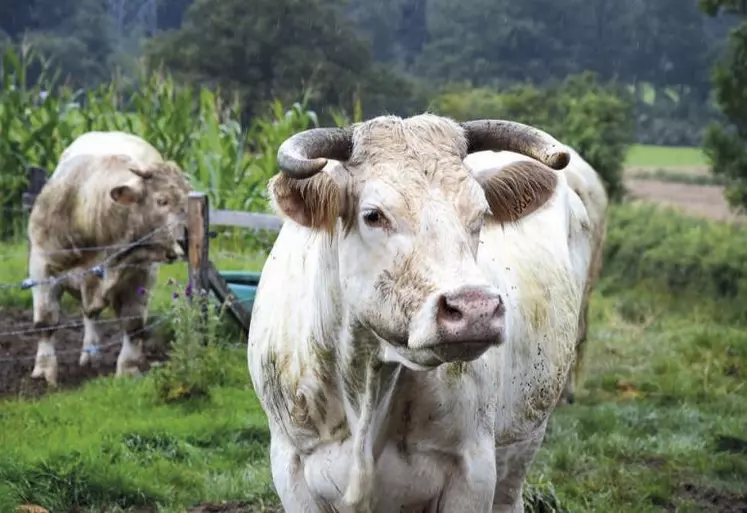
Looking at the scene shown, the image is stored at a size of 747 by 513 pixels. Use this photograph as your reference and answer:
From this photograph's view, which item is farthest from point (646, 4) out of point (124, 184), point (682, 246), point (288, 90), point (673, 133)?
point (124, 184)

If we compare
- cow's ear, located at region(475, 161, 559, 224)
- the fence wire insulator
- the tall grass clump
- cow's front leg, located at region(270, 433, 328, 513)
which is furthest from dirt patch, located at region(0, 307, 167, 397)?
cow's ear, located at region(475, 161, 559, 224)

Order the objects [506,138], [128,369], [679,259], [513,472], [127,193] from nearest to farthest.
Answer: [506,138] < [513,472] < [127,193] < [128,369] < [679,259]

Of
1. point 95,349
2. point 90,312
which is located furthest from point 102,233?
point 95,349

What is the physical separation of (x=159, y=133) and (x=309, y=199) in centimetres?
939

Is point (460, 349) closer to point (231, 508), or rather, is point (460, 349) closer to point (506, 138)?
point (506, 138)

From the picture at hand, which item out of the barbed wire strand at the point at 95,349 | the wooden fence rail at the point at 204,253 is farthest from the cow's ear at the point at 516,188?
the barbed wire strand at the point at 95,349

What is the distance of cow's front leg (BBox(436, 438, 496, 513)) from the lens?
3.64 m

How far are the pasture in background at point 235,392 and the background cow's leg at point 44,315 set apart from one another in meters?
0.18

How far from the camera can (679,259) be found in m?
13.1

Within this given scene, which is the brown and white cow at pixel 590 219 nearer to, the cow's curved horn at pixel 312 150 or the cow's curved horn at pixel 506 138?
the cow's curved horn at pixel 506 138

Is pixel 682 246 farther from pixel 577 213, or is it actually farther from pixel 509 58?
pixel 509 58

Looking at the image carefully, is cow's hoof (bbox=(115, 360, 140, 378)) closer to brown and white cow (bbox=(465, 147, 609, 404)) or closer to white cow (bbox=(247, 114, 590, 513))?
brown and white cow (bbox=(465, 147, 609, 404))

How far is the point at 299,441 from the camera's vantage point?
372 cm

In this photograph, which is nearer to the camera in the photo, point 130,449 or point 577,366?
point 130,449
